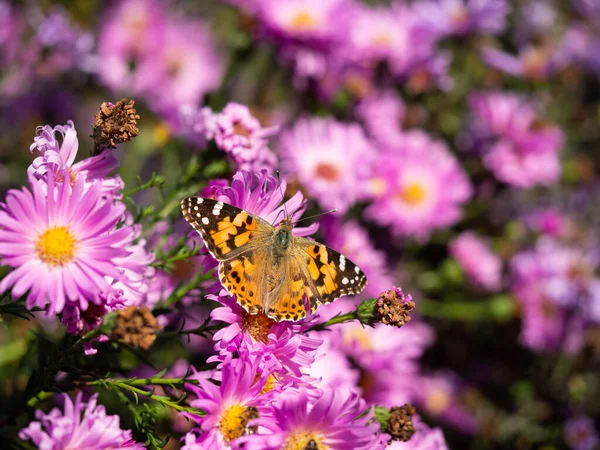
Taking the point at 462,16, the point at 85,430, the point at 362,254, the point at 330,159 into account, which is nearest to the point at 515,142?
the point at 462,16

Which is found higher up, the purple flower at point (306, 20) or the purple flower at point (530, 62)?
the purple flower at point (530, 62)

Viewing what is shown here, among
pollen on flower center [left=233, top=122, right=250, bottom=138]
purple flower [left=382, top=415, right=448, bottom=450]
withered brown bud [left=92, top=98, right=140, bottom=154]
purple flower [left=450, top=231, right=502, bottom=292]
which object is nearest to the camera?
withered brown bud [left=92, top=98, right=140, bottom=154]

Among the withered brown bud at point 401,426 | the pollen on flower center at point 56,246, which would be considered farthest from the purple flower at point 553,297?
the pollen on flower center at point 56,246

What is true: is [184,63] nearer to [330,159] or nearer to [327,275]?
[330,159]

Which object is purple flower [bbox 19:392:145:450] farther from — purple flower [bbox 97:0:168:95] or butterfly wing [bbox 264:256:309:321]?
purple flower [bbox 97:0:168:95]

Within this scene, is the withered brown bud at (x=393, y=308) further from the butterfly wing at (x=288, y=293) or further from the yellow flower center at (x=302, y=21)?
the yellow flower center at (x=302, y=21)

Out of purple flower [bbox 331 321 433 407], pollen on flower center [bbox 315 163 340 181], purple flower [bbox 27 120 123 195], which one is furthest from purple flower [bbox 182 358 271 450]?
pollen on flower center [bbox 315 163 340 181]
